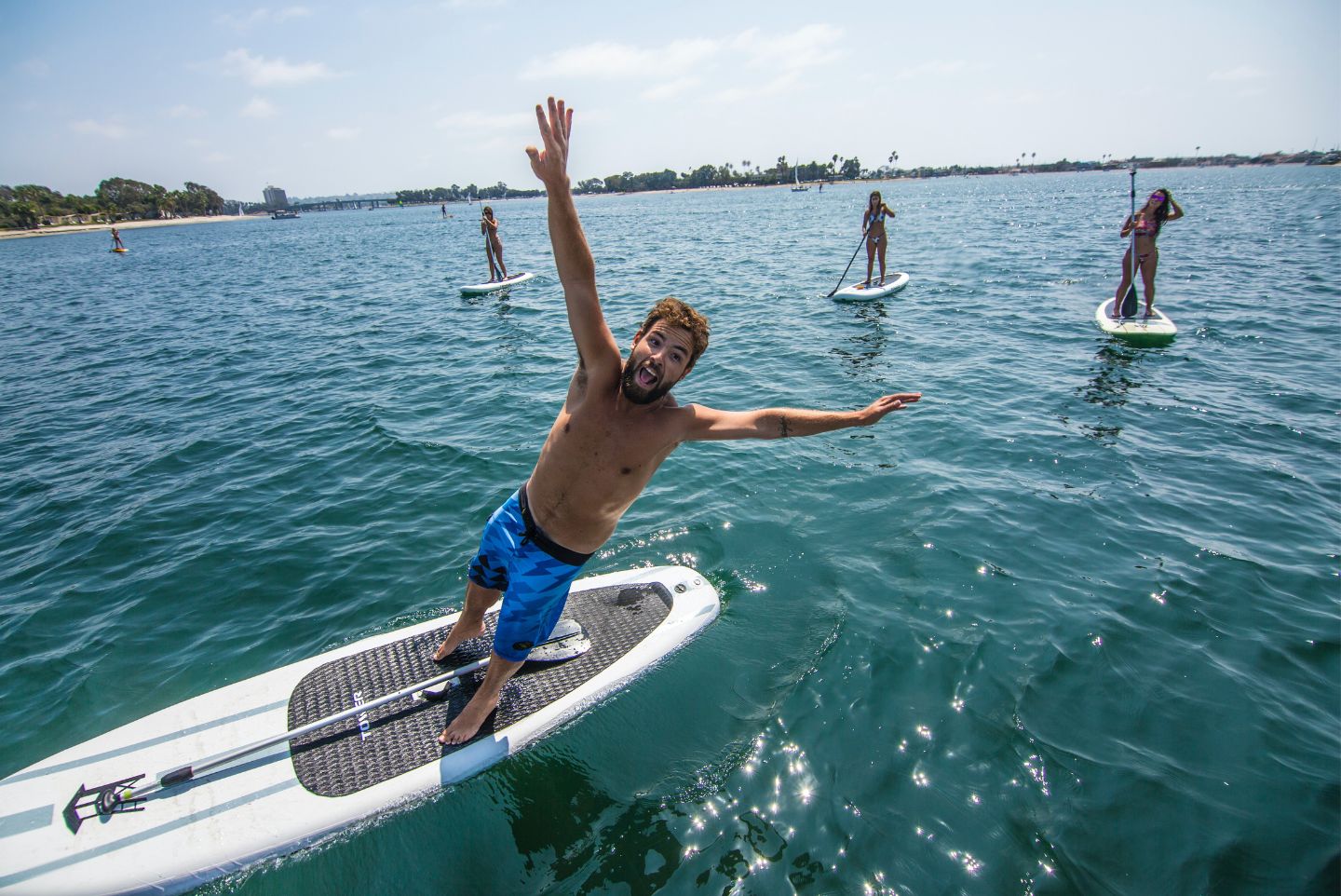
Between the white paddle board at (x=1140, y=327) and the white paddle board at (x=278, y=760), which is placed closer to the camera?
the white paddle board at (x=278, y=760)

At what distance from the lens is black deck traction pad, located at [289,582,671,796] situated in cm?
399

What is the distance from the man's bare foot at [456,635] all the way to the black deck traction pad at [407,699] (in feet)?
0.17

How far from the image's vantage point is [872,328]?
14094 mm

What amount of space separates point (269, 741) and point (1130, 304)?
54.1ft

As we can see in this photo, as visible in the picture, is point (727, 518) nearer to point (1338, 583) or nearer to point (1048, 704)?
point (1048, 704)

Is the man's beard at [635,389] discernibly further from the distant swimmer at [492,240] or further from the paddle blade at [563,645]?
the distant swimmer at [492,240]

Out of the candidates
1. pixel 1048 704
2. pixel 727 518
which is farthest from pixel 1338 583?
pixel 727 518

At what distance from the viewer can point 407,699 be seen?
14.6 feet

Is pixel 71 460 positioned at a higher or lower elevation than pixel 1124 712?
higher

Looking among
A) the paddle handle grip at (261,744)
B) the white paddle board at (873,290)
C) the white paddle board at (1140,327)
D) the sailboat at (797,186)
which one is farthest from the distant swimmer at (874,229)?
the sailboat at (797,186)

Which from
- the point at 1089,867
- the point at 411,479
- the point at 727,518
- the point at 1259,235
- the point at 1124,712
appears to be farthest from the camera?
the point at 1259,235

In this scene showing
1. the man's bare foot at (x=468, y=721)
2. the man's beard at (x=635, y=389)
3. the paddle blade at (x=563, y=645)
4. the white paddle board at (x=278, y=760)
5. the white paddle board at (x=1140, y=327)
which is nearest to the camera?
the man's beard at (x=635, y=389)

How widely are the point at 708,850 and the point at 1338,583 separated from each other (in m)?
6.27

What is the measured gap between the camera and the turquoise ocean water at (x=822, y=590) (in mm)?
3625
